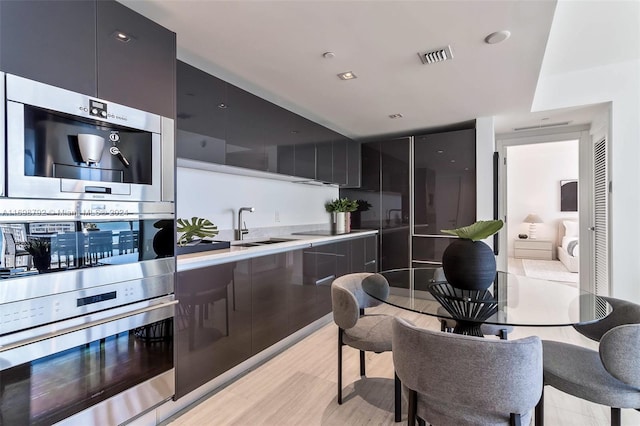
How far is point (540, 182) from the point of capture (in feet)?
25.2

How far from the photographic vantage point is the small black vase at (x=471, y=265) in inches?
67.1

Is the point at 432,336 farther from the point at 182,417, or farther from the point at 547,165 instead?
the point at 547,165

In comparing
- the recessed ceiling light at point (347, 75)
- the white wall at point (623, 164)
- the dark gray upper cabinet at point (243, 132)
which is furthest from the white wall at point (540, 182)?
the recessed ceiling light at point (347, 75)

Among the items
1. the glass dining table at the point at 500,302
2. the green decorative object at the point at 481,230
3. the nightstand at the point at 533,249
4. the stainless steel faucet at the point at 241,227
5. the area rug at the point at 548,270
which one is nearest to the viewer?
the glass dining table at the point at 500,302

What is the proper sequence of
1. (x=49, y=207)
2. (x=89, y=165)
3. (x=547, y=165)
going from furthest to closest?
(x=547, y=165)
(x=89, y=165)
(x=49, y=207)

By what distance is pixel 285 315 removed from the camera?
276cm

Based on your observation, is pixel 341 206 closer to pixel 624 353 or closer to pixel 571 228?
pixel 624 353

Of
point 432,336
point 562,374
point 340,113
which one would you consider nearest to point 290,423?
point 432,336

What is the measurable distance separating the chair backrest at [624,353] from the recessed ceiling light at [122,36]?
2.60 meters

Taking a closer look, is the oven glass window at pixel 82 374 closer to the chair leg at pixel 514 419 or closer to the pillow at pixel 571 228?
the chair leg at pixel 514 419

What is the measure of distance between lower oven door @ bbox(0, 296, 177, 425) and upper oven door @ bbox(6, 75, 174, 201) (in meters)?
0.60

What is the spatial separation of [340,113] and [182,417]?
10.3 ft

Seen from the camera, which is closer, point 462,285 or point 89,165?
point 89,165

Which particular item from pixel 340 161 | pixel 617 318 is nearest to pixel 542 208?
pixel 340 161
